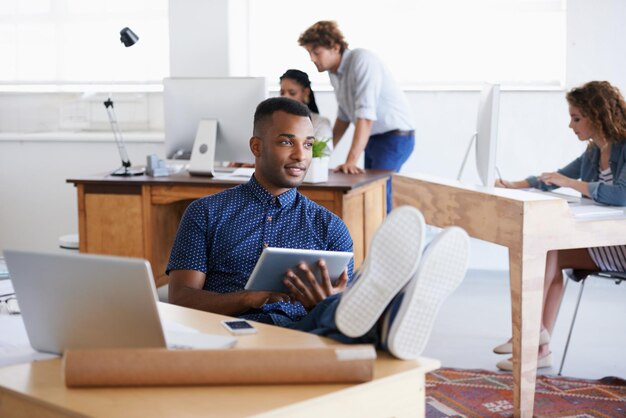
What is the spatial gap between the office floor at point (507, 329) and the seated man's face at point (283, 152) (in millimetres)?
1471

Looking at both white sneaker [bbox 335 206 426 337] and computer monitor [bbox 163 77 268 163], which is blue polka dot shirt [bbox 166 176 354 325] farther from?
computer monitor [bbox 163 77 268 163]

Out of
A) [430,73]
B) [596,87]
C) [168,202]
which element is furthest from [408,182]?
[430,73]

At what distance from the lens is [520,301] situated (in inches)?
109

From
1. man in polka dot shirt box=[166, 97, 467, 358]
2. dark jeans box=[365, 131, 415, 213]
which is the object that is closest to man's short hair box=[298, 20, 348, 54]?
dark jeans box=[365, 131, 415, 213]

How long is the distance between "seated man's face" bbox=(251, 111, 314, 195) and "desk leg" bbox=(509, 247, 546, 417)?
0.83m

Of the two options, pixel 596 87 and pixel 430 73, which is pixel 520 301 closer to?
pixel 596 87

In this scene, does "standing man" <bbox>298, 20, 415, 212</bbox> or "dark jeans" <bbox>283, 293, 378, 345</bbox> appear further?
"standing man" <bbox>298, 20, 415, 212</bbox>

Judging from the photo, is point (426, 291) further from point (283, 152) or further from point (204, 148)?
point (204, 148)

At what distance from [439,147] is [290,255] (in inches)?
134

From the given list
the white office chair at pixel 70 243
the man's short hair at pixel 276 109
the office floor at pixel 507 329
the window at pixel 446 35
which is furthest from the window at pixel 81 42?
the man's short hair at pixel 276 109

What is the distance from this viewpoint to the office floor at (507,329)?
11.5ft

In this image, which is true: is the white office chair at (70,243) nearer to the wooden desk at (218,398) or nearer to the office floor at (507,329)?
the office floor at (507,329)

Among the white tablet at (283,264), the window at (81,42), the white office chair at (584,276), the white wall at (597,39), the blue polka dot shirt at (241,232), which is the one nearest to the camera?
the white tablet at (283,264)

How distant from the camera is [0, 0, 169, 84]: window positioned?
5.67 meters
